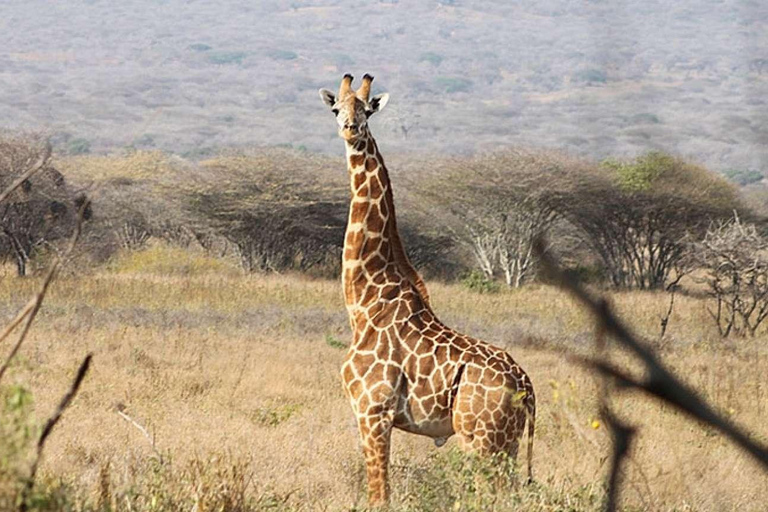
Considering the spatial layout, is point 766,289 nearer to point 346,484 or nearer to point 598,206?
point 598,206

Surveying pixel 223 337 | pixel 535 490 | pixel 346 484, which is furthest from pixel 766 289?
pixel 535 490

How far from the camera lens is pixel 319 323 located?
60.4ft

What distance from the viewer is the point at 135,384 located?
12141mm

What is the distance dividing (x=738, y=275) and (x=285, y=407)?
1076 centimetres

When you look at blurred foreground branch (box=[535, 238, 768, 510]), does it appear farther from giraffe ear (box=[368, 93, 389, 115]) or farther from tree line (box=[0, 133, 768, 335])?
tree line (box=[0, 133, 768, 335])

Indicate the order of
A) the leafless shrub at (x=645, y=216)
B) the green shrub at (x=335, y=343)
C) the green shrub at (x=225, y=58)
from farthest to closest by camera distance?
the green shrub at (x=225, y=58) < the leafless shrub at (x=645, y=216) < the green shrub at (x=335, y=343)

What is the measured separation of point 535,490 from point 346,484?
212cm

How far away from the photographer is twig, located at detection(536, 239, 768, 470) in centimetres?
135

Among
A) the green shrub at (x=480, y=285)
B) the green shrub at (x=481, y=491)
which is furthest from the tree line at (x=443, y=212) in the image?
the green shrub at (x=481, y=491)

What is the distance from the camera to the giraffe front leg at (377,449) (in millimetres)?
6789

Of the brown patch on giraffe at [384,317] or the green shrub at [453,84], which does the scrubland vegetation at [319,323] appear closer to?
the brown patch on giraffe at [384,317]

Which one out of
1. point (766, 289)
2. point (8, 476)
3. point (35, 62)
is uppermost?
point (8, 476)

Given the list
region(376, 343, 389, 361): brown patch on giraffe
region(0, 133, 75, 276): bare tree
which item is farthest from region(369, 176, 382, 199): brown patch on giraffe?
region(0, 133, 75, 276): bare tree

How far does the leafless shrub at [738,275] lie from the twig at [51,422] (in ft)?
58.9
